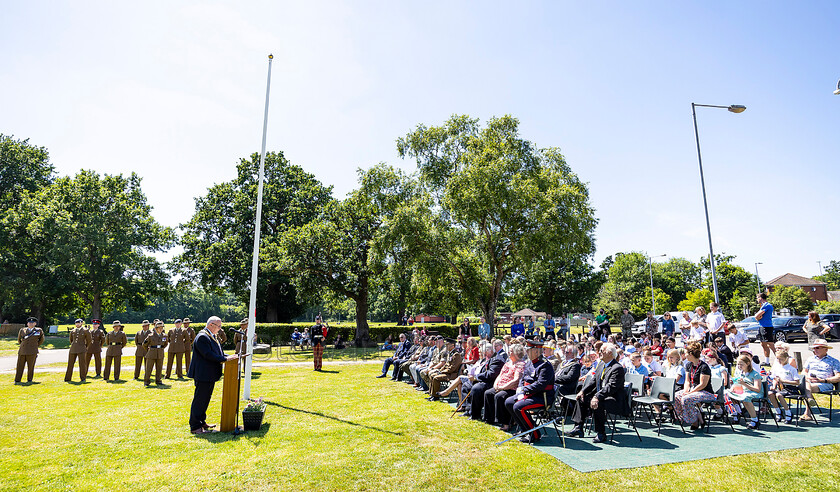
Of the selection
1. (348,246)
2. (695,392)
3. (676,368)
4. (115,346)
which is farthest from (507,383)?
(348,246)

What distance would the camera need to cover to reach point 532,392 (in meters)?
7.45

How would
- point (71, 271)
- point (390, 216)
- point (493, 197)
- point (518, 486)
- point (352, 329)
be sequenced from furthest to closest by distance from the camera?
point (71, 271)
point (352, 329)
point (390, 216)
point (493, 197)
point (518, 486)

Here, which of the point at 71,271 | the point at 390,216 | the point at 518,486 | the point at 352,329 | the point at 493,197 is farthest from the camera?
the point at 71,271

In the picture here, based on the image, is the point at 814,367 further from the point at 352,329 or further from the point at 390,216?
the point at 352,329

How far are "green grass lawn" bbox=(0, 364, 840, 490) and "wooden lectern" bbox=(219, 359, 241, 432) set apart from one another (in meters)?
0.28

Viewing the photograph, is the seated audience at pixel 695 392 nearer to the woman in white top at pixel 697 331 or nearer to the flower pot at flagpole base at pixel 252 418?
the woman in white top at pixel 697 331

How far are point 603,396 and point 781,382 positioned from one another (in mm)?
3657

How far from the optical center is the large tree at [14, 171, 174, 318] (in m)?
36.0

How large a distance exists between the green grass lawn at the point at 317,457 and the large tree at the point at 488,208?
16122mm

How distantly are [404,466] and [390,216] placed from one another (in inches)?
923

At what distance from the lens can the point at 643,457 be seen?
6273 millimetres

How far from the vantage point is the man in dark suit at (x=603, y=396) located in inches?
284

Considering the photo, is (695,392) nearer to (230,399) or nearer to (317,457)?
(317,457)

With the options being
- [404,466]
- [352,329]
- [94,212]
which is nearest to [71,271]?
[94,212]
